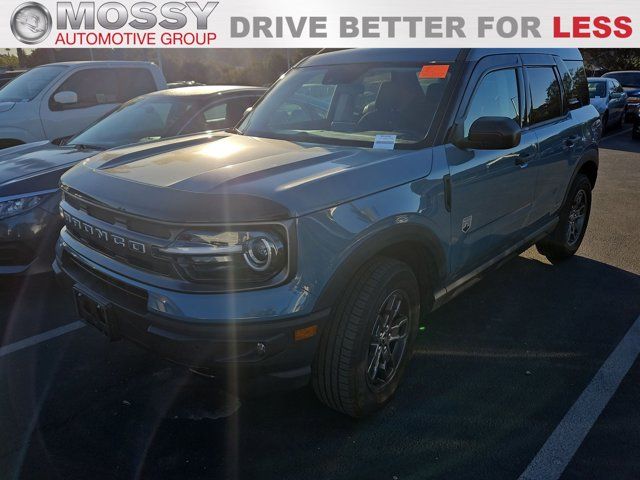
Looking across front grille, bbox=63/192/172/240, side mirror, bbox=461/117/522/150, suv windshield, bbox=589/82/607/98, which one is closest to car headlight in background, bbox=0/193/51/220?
front grille, bbox=63/192/172/240

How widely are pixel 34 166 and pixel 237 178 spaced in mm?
2729

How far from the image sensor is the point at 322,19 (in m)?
16.5

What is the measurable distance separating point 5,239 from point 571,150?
173 inches

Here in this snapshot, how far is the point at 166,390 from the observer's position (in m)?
3.15

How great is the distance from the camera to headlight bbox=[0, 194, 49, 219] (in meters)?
4.05

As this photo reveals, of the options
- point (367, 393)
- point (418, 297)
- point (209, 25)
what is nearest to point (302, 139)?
point (418, 297)

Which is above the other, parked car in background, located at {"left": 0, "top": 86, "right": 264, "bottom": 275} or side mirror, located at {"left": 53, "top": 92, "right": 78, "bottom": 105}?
side mirror, located at {"left": 53, "top": 92, "right": 78, "bottom": 105}

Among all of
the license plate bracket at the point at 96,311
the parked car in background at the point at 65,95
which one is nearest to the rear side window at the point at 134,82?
the parked car in background at the point at 65,95

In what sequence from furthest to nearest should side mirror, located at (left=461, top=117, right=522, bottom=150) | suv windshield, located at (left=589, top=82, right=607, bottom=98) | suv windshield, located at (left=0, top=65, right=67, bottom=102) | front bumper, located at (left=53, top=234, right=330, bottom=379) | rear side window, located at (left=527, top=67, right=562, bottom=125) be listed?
suv windshield, located at (left=589, top=82, right=607, bottom=98)
suv windshield, located at (left=0, top=65, right=67, bottom=102)
rear side window, located at (left=527, top=67, right=562, bottom=125)
side mirror, located at (left=461, top=117, right=522, bottom=150)
front bumper, located at (left=53, top=234, right=330, bottom=379)

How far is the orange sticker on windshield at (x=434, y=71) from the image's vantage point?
3.29 m

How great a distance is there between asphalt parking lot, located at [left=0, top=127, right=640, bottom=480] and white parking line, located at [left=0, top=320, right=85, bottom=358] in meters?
0.01

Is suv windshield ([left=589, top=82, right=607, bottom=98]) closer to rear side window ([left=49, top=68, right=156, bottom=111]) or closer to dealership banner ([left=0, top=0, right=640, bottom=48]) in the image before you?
dealership banner ([left=0, top=0, right=640, bottom=48])

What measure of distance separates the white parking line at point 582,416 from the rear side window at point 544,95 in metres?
1.68

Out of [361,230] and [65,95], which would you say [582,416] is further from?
[65,95]
